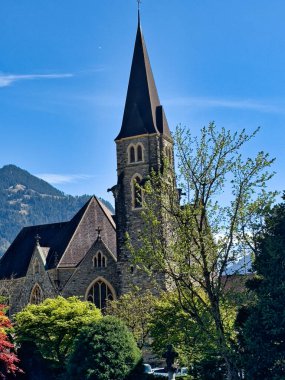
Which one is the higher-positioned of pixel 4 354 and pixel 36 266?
pixel 36 266

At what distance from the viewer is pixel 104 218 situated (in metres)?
49.4

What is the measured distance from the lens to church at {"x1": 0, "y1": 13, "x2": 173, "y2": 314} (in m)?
42.7

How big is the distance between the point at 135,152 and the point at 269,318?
24.2m

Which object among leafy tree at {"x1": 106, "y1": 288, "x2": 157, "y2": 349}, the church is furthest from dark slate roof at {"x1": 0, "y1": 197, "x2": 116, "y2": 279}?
leafy tree at {"x1": 106, "y1": 288, "x2": 157, "y2": 349}

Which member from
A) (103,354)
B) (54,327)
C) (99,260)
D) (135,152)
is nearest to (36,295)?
(99,260)

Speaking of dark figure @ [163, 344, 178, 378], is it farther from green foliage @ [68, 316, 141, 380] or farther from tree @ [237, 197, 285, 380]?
tree @ [237, 197, 285, 380]

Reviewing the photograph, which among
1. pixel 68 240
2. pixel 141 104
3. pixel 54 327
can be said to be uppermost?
pixel 141 104

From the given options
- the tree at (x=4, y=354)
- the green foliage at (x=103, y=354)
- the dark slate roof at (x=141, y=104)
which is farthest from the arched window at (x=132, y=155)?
the green foliage at (x=103, y=354)

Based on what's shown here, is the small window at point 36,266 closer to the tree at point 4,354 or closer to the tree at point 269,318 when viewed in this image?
the tree at point 4,354

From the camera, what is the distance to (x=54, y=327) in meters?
32.3

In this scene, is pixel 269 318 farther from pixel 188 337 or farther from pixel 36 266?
pixel 36 266

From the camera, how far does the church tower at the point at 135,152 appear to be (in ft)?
139

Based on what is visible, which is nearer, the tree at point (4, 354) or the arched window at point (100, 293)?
the tree at point (4, 354)

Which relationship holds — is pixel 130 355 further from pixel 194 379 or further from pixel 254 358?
pixel 254 358
